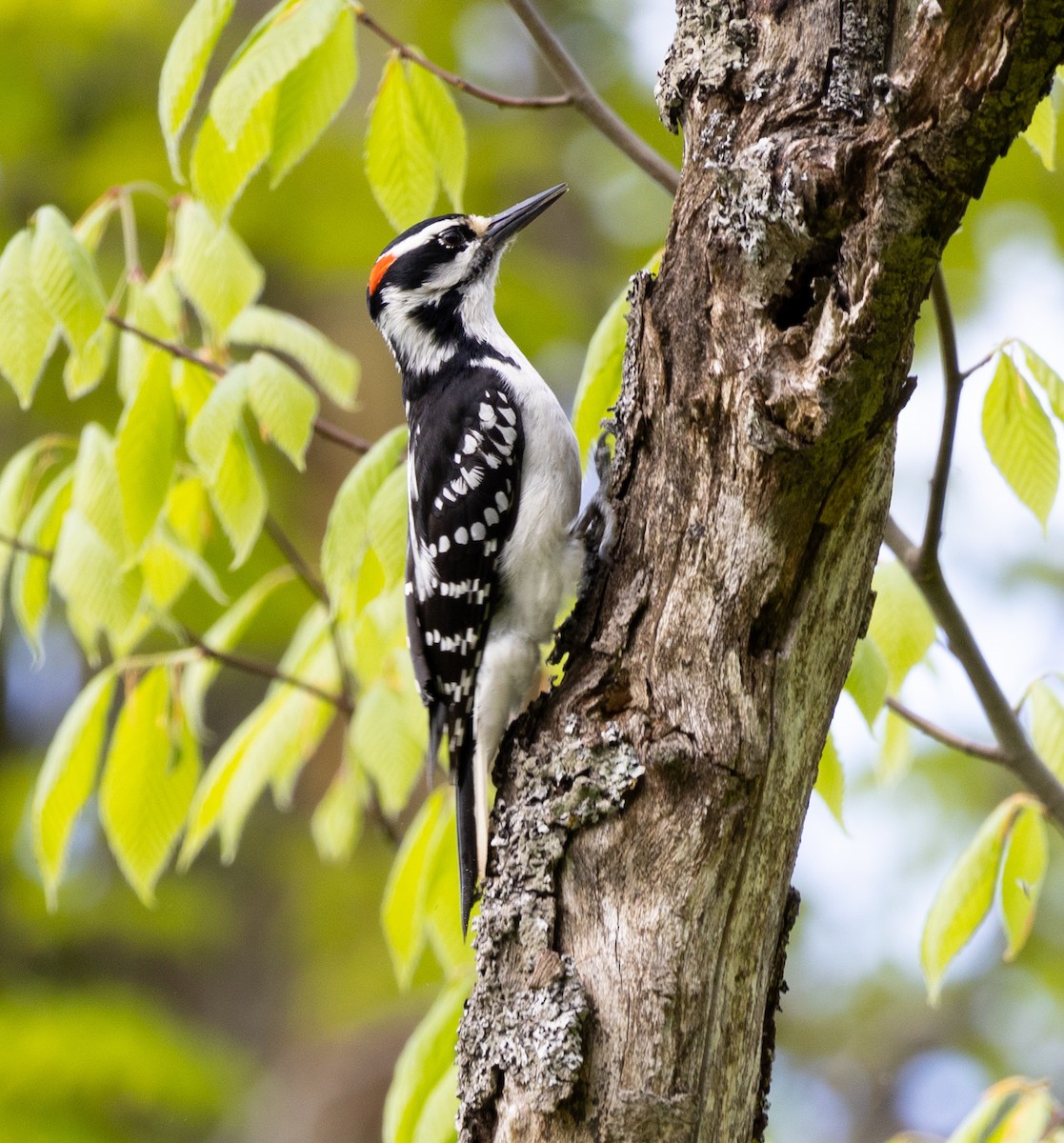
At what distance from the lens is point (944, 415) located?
2.79 metres

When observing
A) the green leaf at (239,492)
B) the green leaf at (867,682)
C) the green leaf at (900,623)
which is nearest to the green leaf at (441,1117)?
the green leaf at (867,682)

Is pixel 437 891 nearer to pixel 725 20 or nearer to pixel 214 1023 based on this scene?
pixel 725 20

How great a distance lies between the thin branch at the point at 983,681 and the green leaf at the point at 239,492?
4.92 ft

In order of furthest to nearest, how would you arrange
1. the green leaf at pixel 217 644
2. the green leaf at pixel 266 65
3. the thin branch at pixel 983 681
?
the green leaf at pixel 217 644 < the thin branch at pixel 983 681 < the green leaf at pixel 266 65

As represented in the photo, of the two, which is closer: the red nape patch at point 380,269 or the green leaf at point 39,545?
the green leaf at point 39,545

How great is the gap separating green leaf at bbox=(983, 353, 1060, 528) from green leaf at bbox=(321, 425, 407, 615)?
53.6 inches

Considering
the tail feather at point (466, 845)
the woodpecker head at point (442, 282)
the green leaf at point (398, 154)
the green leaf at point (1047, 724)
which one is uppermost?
the woodpecker head at point (442, 282)

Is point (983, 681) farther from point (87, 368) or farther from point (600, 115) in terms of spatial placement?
point (87, 368)

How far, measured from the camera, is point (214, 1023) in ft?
30.3

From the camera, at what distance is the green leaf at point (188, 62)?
2.70m

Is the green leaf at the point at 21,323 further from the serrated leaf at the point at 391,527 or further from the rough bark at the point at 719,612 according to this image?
the rough bark at the point at 719,612

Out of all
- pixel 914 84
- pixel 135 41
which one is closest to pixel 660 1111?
pixel 914 84

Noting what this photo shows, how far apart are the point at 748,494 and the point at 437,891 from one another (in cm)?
155

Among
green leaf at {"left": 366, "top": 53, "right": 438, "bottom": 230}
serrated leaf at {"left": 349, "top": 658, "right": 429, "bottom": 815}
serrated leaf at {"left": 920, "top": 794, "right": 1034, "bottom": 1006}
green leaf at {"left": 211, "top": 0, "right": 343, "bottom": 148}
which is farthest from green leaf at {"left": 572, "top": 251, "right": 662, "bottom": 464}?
serrated leaf at {"left": 920, "top": 794, "right": 1034, "bottom": 1006}
